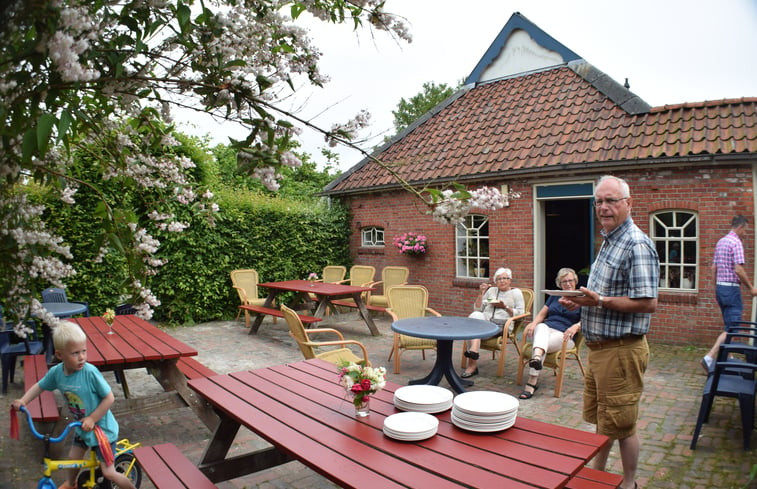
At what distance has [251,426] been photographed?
2688 millimetres

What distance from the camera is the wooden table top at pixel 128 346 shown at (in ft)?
14.1

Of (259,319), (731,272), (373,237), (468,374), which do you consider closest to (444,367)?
(468,374)

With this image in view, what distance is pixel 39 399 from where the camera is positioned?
3.99m

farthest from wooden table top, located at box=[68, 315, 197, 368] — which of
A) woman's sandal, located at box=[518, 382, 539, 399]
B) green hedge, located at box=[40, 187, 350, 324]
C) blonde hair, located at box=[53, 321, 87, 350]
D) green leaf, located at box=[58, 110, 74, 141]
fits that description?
woman's sandal, located at box=[518, 382, 539, 399]

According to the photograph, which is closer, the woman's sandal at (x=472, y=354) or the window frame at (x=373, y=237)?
the woman's sandal at (x=472, y=354)

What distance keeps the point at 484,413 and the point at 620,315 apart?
117 cm

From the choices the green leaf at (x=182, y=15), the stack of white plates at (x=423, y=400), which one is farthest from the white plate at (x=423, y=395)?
the green leaf at (x=182, y=15)

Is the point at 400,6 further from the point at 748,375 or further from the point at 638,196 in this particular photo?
the point at 638,196

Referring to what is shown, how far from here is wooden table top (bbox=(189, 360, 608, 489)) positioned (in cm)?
203

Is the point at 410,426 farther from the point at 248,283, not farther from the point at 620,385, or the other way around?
the point at 248,283

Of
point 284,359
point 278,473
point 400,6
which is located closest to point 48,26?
point 400,6

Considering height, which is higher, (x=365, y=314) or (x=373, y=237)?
(x=373, y=237)

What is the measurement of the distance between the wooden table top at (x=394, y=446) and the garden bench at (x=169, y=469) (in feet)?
1.22

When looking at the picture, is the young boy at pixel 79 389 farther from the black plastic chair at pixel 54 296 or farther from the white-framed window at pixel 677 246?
the white-framed window at pixel 677 246
